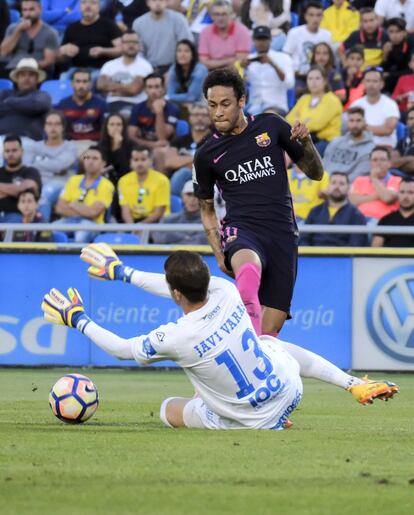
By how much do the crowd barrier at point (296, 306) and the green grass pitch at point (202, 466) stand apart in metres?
5.18

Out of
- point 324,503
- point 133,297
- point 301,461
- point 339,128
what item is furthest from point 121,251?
point 324,503

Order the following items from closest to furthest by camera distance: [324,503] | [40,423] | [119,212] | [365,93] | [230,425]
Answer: [324,503] → [230,425] → [40,423] → [119,212] → [365,93]

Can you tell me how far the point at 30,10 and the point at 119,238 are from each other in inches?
248

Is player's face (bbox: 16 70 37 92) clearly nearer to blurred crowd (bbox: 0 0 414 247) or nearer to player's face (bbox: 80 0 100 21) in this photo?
blurred crowd (bbox: 0 0 414 247)

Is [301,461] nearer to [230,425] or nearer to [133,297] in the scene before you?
[230,425]

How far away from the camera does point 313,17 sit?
2094 centimetres

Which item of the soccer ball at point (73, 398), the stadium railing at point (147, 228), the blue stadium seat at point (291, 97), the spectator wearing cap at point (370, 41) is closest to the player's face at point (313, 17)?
the spectator wearing cap at point (370, 41)

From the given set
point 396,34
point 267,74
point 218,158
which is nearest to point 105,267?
point 218,158

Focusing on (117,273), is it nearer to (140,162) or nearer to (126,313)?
(126,313)

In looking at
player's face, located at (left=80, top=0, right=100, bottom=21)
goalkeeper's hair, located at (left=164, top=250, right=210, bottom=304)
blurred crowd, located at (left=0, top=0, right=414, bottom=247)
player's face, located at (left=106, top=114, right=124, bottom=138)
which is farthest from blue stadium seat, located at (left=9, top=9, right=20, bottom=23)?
goalkeeper's hair, located at (left=164, top=250, right=210, bottom=304)

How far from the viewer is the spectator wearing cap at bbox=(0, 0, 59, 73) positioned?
2197 centimetres

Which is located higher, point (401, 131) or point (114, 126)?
point (114, 126)

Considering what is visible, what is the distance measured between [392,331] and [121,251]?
11.4ft

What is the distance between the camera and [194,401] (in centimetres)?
882
